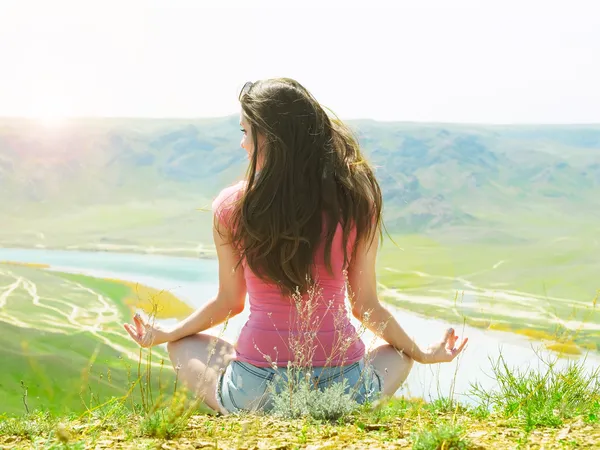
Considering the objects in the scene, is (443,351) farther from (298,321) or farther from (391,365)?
(298,321)

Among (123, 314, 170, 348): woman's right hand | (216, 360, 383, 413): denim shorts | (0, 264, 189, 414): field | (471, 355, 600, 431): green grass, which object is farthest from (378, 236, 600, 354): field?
(123, 314, 170, 348): woman's right hand

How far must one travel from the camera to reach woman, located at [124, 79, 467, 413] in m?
2.88

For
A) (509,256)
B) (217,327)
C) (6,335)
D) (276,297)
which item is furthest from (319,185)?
(509,256)

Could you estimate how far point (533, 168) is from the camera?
770 inches

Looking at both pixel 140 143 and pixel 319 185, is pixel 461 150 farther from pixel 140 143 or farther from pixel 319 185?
pixel 319 185

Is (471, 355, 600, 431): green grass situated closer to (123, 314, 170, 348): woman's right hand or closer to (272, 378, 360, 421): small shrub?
(272, 378, 360, 421): small shrub

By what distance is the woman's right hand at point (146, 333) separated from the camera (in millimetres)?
3092

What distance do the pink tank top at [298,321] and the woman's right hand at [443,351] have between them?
1.03ft

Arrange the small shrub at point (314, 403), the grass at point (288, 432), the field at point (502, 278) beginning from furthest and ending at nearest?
the field at point (502, 278), the small shrub at point (314, 403), the grass at point (288, 432)

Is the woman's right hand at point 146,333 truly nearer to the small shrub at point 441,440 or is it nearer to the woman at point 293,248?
the woman at point 293,248

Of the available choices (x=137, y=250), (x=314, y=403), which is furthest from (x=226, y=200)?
(x=137, y=250)

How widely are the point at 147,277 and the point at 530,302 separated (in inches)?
252

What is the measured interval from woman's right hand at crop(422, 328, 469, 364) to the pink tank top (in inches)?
12.4

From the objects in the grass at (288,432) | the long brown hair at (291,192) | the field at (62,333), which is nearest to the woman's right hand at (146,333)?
the grass at (288,432)
